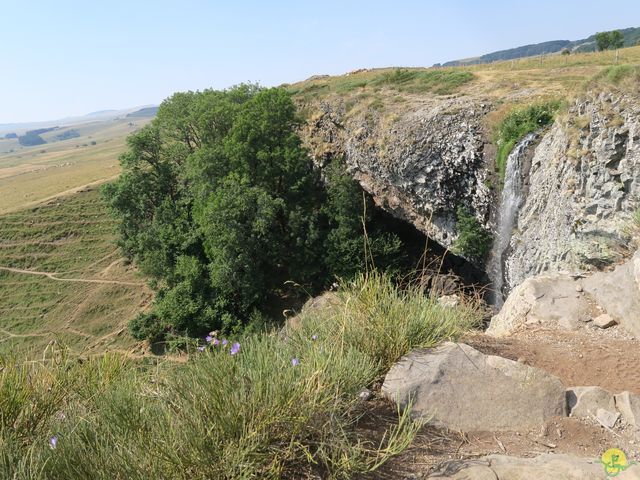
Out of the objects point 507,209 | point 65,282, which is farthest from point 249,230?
point 65,282

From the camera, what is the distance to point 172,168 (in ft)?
93.5

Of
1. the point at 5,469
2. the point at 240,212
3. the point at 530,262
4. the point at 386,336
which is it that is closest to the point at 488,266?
the point at 530,262

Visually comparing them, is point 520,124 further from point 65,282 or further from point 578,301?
point 65,282

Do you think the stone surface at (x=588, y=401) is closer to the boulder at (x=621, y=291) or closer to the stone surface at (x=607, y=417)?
the stone surface at (x=607, y=417)

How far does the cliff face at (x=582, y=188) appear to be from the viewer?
1053cm

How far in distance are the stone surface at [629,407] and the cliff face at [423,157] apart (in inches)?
521

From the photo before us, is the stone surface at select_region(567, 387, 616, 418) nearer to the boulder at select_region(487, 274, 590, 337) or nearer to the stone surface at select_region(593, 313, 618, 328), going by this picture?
the boulder at select_region(487, 274, 590, 337)

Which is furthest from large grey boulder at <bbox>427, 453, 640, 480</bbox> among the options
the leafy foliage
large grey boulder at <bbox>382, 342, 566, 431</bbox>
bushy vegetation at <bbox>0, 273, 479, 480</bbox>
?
the leafy foliage

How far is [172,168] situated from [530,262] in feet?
75.7

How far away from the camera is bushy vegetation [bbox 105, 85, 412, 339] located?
21.1m

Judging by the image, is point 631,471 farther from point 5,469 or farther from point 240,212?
point 240,212

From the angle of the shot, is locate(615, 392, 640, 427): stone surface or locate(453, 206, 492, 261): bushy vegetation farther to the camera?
locate(453, 206, 492, 261): bushy vegetation

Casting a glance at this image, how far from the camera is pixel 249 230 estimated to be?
2125 centimetres

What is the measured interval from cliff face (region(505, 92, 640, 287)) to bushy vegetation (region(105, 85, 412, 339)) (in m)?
8.31
